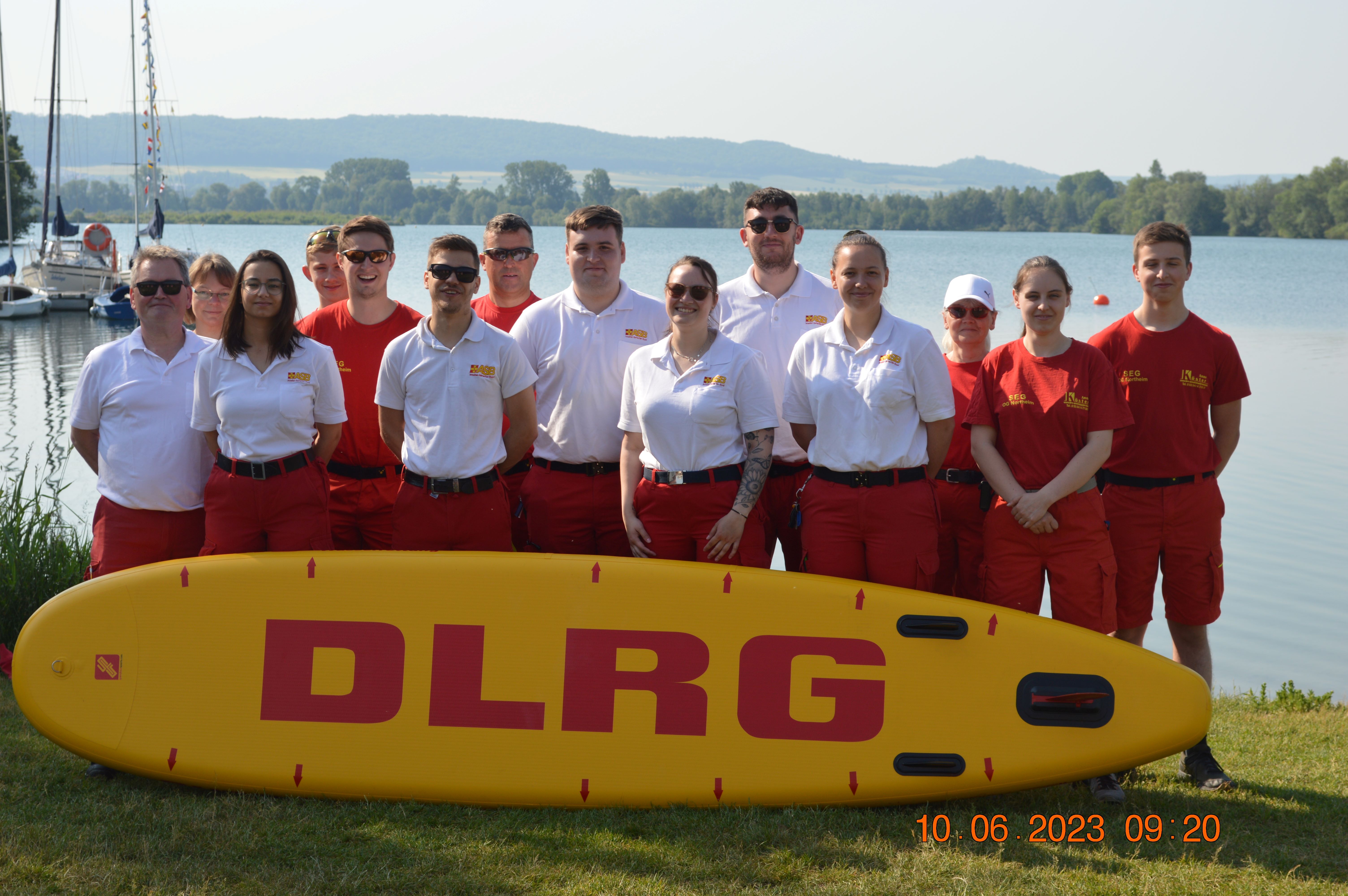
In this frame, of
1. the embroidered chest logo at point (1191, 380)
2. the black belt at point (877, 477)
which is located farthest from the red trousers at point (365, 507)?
the embroidered chest logo at point (1191, 380)

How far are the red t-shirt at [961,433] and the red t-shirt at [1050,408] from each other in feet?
0.86

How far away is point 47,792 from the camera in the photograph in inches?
143

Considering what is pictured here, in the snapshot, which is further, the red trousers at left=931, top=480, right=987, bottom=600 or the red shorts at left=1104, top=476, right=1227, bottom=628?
the red trousers at left=931, top=480, right=987, bottom=600

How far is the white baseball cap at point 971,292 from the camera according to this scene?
4027 millimetres

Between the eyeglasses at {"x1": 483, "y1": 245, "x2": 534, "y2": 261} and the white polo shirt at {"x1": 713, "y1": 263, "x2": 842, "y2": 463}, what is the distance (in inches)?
39.0

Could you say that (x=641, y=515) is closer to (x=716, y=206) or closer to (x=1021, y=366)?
(x=1021, y=366)

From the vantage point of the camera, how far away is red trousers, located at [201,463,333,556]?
12.1 ft

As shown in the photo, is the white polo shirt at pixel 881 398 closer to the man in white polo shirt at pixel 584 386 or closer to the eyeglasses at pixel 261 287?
the man in white polo shirt at pixel 584 386

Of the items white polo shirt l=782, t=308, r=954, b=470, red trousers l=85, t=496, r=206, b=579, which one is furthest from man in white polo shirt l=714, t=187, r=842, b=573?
red trousers l=85, t=496, r=206, b=579

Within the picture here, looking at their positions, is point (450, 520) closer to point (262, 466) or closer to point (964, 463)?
point (262, 466)

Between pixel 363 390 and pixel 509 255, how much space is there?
39.3 inches

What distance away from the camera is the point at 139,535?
3871 millimetres

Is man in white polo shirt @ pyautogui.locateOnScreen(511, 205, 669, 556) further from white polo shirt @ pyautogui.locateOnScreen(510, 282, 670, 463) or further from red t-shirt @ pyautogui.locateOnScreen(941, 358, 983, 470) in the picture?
red t-shirt @ pyautogui.locateOnScreen(941, 358, 983, 470)

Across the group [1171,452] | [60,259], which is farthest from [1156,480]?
[60,259]
